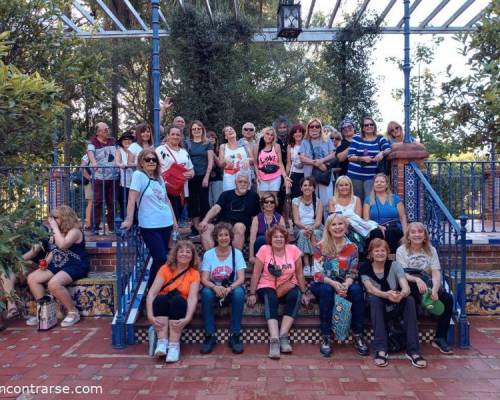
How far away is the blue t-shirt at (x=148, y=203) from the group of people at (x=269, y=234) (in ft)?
0.03

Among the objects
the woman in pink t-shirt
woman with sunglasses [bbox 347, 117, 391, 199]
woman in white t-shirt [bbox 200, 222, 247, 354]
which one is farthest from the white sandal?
woman with sunglasses [bbox 347, 117, 391, 199]

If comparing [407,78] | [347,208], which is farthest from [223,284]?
[407,78]

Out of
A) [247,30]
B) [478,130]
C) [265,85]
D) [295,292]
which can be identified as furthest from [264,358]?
[265,85]

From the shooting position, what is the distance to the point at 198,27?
36.2 ft

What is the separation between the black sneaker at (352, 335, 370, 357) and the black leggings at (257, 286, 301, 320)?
617 mm

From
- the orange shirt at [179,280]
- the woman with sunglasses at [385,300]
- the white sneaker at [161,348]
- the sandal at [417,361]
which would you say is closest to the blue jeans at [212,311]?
the orange shirt at [179,280]

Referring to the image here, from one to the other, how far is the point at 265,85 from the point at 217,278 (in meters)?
13.4

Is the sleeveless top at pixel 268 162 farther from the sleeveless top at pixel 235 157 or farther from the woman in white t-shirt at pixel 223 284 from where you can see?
the woman in white t-shirt at pixel 223 284

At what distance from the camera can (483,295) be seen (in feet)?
18.1

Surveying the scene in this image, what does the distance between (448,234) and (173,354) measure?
3126 millimetres

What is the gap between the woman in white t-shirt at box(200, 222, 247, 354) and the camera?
15.2 feet

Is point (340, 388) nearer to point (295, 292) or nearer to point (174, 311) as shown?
point (295, 292)

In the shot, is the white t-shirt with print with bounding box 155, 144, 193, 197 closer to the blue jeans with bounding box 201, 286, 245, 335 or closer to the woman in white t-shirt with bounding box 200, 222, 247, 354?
the woman in white t-shirt with bounding box 200, 222, 247, 354

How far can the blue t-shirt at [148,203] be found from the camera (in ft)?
16.3
